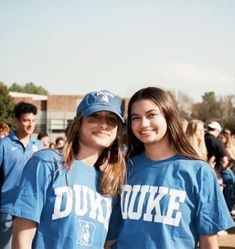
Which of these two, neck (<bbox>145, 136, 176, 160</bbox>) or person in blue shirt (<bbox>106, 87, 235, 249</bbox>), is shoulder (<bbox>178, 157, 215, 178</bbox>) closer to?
person in blue shirt (<bbox>106, 87, 235, 249</bbox>)

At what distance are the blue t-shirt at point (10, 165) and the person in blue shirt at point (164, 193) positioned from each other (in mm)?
2666

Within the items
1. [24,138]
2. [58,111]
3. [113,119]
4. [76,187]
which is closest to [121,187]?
[76,187]

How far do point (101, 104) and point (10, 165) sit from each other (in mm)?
2848

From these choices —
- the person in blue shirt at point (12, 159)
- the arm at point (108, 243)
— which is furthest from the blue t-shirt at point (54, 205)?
the person in blue shirt at point (12, 159)

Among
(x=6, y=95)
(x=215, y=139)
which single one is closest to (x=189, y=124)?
(x=215, y=139)

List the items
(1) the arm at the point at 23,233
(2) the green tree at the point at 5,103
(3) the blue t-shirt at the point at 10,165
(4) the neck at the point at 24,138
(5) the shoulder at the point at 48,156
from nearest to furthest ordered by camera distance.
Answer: (1) the arm at the point at 23,233 → (5) the shoulder at the point at 48,156 → (3) the blue t-shirt at the point at 10,165 → (4) the neck at the point at 24,138 → (2) the green tree at the point at 5,103

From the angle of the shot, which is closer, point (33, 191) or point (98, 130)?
point (33, 191)

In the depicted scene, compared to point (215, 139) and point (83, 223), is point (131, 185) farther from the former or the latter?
point (215, 139)

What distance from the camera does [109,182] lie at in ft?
8.80

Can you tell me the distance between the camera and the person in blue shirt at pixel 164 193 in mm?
2523

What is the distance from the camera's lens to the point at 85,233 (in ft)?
8.30

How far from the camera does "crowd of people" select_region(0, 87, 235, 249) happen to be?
2473mm

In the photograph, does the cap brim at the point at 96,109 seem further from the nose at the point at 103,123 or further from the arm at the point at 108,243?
the arm at the point at 108,243

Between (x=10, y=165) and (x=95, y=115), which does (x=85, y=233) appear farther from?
(x=10, y=165)
